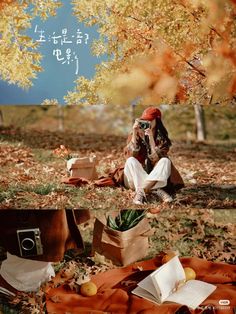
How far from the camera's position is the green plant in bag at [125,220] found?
5.43 metres

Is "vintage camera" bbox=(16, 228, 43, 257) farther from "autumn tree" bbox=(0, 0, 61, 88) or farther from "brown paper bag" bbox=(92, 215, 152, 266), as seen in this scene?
"autumn tree" bbox=(0, 0, 61, 88)

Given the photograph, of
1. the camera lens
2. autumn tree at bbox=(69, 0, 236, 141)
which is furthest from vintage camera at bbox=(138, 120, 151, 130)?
the camera lens

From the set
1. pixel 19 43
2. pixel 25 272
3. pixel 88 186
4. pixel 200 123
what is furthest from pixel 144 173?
pixel 19 43

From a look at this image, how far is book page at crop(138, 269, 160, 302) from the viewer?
15.9 ft

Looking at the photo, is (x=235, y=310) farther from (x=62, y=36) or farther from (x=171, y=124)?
(x=62, y=36)

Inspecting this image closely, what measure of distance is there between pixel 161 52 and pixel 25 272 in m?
1.82

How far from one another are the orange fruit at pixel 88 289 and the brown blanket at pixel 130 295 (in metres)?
0.04

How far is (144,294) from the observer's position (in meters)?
4.94

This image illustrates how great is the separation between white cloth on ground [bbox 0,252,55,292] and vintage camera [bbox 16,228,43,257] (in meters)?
0.06

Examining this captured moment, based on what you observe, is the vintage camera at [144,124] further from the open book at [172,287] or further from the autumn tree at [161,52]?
the open book at [172,287]

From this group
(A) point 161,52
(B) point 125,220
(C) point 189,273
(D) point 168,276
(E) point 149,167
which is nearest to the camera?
(A) point 161,52

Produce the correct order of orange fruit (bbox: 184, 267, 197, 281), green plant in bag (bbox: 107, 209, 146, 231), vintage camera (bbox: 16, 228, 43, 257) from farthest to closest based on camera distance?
1. green plant in bag (bbox: 107, 209, 146, 231)
2. vintage camera (bbox: 16, 228, 43, 257)
3. orange fruit (bbox: 184, 267, 197, 281)

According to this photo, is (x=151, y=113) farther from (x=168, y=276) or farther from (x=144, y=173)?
(x=168, y=276)

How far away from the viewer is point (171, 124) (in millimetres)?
4934
